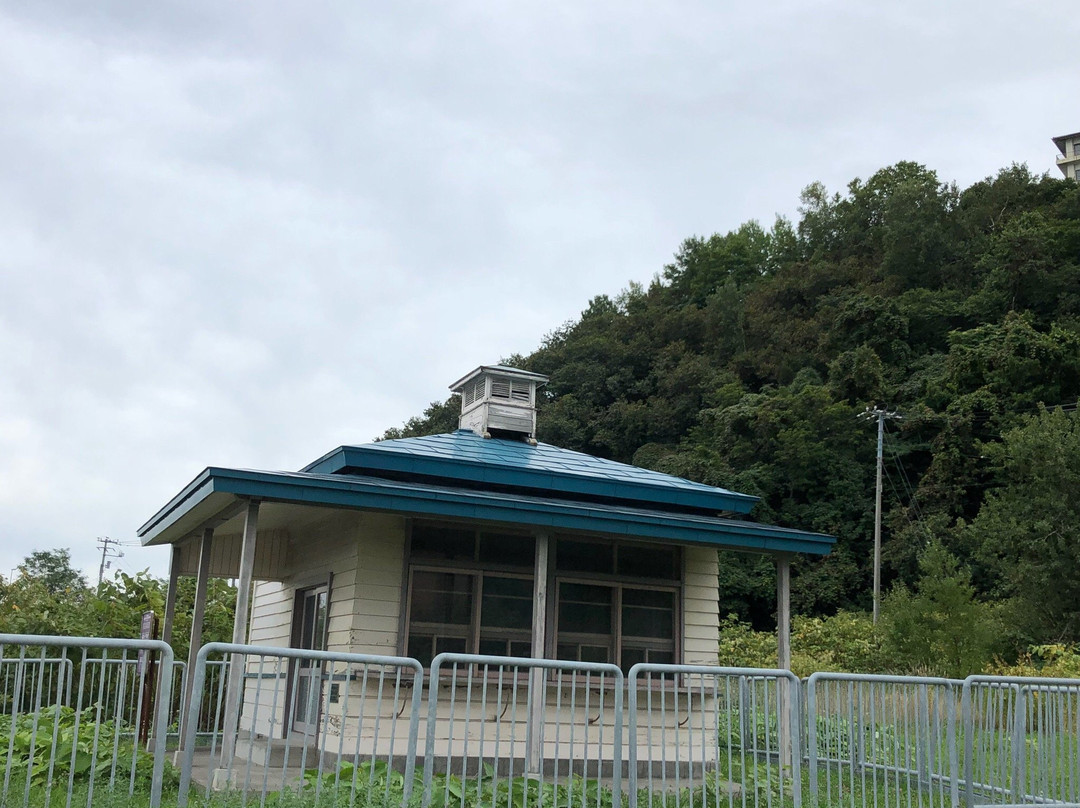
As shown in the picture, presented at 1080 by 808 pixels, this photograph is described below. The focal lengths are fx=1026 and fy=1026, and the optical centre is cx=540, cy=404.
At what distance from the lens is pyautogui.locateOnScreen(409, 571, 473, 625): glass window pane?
38.7 ft

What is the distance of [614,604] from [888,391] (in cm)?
3707

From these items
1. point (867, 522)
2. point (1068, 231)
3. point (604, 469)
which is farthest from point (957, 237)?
point (604, 469)

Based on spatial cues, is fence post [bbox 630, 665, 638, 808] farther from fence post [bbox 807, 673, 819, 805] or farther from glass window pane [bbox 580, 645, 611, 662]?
glass window pane [bbox 580, 645, 611, 662]

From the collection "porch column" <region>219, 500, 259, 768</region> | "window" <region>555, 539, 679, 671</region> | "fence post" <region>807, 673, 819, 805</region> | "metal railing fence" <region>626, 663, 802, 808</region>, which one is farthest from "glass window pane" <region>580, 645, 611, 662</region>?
"fence post" <region>807, 673, 819, 805</region>

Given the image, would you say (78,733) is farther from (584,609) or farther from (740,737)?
(584,609)

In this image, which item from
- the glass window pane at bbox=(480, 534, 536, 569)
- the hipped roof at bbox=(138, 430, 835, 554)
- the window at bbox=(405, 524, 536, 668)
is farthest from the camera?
the glass window pane at bbox=(480, 534, 536, 569)

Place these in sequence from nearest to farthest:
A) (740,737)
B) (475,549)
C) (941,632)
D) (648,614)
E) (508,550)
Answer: (740,737) < (475,549) < (508,550) < (648,614) < (941,632)

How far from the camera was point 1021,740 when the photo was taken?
8320 mm

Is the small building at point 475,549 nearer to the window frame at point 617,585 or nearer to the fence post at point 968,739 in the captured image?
the window frame at point 617,585

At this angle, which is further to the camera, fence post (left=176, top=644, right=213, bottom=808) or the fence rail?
the fence rail

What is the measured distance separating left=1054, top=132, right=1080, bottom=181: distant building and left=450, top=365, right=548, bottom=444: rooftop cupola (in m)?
90.8

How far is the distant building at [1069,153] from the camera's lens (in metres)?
91.2

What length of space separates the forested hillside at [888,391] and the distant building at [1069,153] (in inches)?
1443

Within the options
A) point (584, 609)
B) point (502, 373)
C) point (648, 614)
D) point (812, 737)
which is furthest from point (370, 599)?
point (812, 737)
